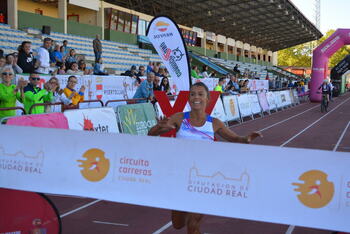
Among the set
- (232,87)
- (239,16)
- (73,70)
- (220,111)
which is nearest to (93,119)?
(73,70)

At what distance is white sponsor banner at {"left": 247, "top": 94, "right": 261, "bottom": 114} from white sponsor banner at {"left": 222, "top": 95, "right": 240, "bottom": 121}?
87.3 inches

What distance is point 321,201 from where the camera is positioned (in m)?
3.21

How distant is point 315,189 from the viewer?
3.23m

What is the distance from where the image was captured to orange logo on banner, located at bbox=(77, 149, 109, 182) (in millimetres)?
3746

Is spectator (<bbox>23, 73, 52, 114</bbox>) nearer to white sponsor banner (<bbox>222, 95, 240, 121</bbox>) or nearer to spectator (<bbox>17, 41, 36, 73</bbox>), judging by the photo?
spectator (<bbox>17, 41, 36, 73</bbox>)

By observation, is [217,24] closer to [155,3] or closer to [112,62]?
[155,3]

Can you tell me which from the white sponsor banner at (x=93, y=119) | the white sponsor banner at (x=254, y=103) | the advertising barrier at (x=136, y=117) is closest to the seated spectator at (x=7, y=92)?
the white sponsor banner at (x=93, y=119)

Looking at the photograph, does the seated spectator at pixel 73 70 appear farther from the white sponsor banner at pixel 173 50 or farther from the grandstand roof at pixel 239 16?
the grandstand roof at pixel 239 16

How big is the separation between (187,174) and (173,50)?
4.37 meters

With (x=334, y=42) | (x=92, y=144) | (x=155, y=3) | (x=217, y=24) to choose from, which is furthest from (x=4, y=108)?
(x=217, y=24)

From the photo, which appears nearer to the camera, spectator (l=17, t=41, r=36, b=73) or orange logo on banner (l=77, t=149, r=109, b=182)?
orange logo on banner (l=77, t=149, r=109, b=182)

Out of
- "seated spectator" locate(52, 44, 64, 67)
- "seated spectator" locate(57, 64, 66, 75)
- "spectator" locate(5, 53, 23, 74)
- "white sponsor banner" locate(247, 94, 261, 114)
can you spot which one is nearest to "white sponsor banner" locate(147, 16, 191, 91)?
"spectator" locate(5, 53, 23, 74)

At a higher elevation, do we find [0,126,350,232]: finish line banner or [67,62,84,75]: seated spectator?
[67,62,84,75]: seated spectator

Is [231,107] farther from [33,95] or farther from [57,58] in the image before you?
[33,95]
